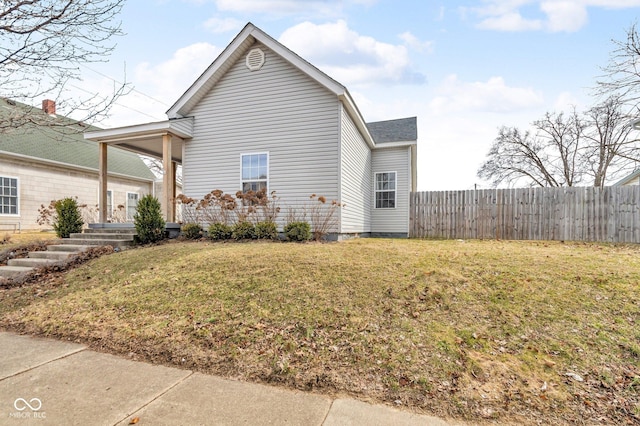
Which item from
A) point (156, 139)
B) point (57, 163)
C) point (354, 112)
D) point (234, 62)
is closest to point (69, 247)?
point (156, 139)

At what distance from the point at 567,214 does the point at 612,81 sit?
5017 mm

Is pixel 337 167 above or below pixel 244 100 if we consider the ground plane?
below

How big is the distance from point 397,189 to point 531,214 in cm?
490

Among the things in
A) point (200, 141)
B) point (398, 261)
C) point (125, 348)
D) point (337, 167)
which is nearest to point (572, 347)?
point (398, 261)

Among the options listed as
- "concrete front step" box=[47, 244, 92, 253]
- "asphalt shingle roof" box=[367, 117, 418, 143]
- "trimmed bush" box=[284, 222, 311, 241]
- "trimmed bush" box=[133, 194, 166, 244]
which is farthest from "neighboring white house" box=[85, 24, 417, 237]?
"asphalt shingle roof" box=[367, 117, 418, 143]

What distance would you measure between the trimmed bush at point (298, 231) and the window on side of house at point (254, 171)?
1.94 m

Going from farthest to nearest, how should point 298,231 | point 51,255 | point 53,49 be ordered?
point 298,231 < point 51,255 < point 53,49

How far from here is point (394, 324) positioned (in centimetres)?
351

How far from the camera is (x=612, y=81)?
Result: 1066 cm

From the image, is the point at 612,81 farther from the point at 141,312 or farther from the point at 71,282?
the point at 71,282

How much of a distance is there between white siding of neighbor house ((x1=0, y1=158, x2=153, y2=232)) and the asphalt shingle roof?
13.3m

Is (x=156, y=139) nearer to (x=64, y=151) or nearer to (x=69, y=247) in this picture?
(x=69, y=247)

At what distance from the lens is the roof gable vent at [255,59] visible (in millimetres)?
9727

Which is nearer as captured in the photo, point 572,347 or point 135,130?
point 572,347
